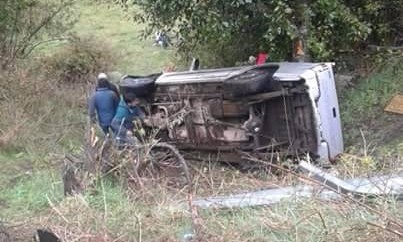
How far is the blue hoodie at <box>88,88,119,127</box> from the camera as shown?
1106 centimetres

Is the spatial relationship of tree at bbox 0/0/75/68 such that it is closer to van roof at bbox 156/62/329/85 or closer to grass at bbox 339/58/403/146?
van roof at bbox 156/62/329/85

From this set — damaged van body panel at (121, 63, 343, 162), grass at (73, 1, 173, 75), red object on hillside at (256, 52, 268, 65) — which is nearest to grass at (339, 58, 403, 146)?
damaged van body panel at (121, 63, 343, 162)

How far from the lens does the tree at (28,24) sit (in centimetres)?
1394

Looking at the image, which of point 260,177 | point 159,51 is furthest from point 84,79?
point 260,177

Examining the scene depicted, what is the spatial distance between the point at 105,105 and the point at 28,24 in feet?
14.5

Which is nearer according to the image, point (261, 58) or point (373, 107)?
point (373, 107)

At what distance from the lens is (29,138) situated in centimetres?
1133

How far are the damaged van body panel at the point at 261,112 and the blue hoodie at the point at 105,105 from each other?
211 cm

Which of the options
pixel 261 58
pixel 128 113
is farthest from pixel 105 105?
pixel 261 58

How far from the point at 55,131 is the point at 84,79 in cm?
396

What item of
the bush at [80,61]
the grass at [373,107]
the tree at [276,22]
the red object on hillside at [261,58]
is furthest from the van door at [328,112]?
the bush at [80,61]

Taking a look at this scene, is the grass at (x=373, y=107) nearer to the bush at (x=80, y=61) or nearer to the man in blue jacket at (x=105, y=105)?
the man in blue jacket at (x=105, y=105)

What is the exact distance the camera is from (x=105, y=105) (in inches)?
436

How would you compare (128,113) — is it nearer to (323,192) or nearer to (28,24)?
(28,24)
